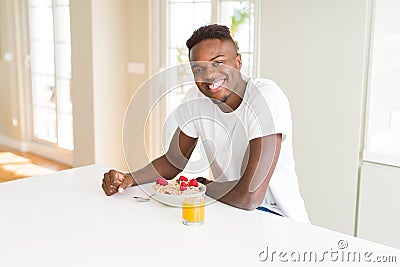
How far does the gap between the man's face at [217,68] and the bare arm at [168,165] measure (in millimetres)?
276

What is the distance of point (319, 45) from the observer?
2.87 metres

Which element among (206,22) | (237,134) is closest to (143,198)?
(237,134)

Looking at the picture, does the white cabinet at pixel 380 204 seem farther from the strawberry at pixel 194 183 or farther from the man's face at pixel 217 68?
the strawberry at pixel 194 183

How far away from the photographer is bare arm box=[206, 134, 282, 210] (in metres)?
1.77

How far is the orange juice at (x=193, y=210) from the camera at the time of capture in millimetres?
1631

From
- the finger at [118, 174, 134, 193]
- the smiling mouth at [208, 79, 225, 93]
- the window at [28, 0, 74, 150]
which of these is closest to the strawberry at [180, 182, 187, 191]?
the finger at [118, 174, 134, 193]

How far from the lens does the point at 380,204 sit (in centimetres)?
274

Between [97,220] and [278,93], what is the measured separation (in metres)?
0.76

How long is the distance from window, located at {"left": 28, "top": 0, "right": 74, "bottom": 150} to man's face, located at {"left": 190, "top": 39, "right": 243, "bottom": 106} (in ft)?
11.6

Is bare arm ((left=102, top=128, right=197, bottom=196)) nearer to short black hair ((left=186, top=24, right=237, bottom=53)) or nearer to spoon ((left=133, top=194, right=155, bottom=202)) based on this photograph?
spoon ((left=133, top=194, right=155, bottom=202))

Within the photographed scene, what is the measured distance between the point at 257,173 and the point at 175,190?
11.5 inches

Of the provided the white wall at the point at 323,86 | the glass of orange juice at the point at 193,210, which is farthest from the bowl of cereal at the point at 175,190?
the white wall at the point at 323,86

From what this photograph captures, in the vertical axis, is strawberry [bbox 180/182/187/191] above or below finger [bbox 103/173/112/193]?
above

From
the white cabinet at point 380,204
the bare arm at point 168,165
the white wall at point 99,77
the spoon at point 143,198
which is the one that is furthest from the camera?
the white wall at point 99,77
